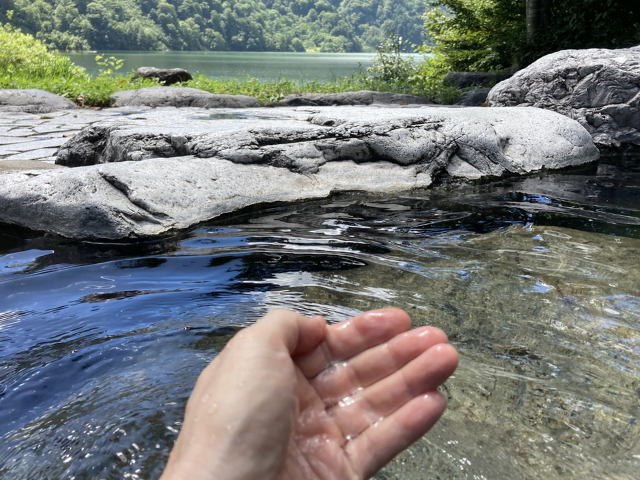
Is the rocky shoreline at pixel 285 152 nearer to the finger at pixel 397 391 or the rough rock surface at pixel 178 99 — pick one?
the finger at pixel 397 391

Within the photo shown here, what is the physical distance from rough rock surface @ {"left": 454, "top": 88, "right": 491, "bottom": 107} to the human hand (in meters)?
8.90

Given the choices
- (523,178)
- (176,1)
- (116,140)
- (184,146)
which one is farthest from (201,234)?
(176,1)

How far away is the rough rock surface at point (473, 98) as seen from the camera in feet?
30.9

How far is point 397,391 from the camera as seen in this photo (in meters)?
1.33

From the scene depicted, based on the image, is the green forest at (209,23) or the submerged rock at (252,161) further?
the green forest at (209,23)

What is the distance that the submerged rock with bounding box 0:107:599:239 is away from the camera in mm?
3410

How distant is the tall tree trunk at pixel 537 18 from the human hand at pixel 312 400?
38.3 ft

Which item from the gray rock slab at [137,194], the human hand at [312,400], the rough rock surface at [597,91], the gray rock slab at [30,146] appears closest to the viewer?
the human hand at [312,400]

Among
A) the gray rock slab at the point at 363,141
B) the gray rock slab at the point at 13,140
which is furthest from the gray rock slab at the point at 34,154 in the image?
the gray rock slab at the point at 13,140

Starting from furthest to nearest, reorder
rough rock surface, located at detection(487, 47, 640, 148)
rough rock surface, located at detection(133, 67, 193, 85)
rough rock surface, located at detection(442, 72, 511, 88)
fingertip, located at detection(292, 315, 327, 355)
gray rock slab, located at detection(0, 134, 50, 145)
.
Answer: rough rock surface, located at detection(133, 67, 193, 85)
rough rock surface, located at detection(442, 72, 511, 88)
rough rock surface, located at detection(487, 47, 640, 148)
gray rock slab, located at detection(0, 134, 50, 145)
fingertip, located at detection(292, 315, 327, 355)

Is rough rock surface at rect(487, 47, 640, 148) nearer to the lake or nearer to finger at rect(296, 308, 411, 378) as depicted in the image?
finger at rect(296, 308, 411, 378)

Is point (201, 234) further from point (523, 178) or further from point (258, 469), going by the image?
point (523, 178)

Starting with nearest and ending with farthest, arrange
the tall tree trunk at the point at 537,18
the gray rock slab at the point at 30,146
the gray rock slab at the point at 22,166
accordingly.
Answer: the gray rock slab at the point at 22,166
the gray rock slab at the point at 30,146
the tall tree trunk at the point at 537,18

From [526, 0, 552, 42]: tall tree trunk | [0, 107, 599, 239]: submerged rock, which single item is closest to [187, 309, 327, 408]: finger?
[0, 107, 599, 239]: submerged rock
